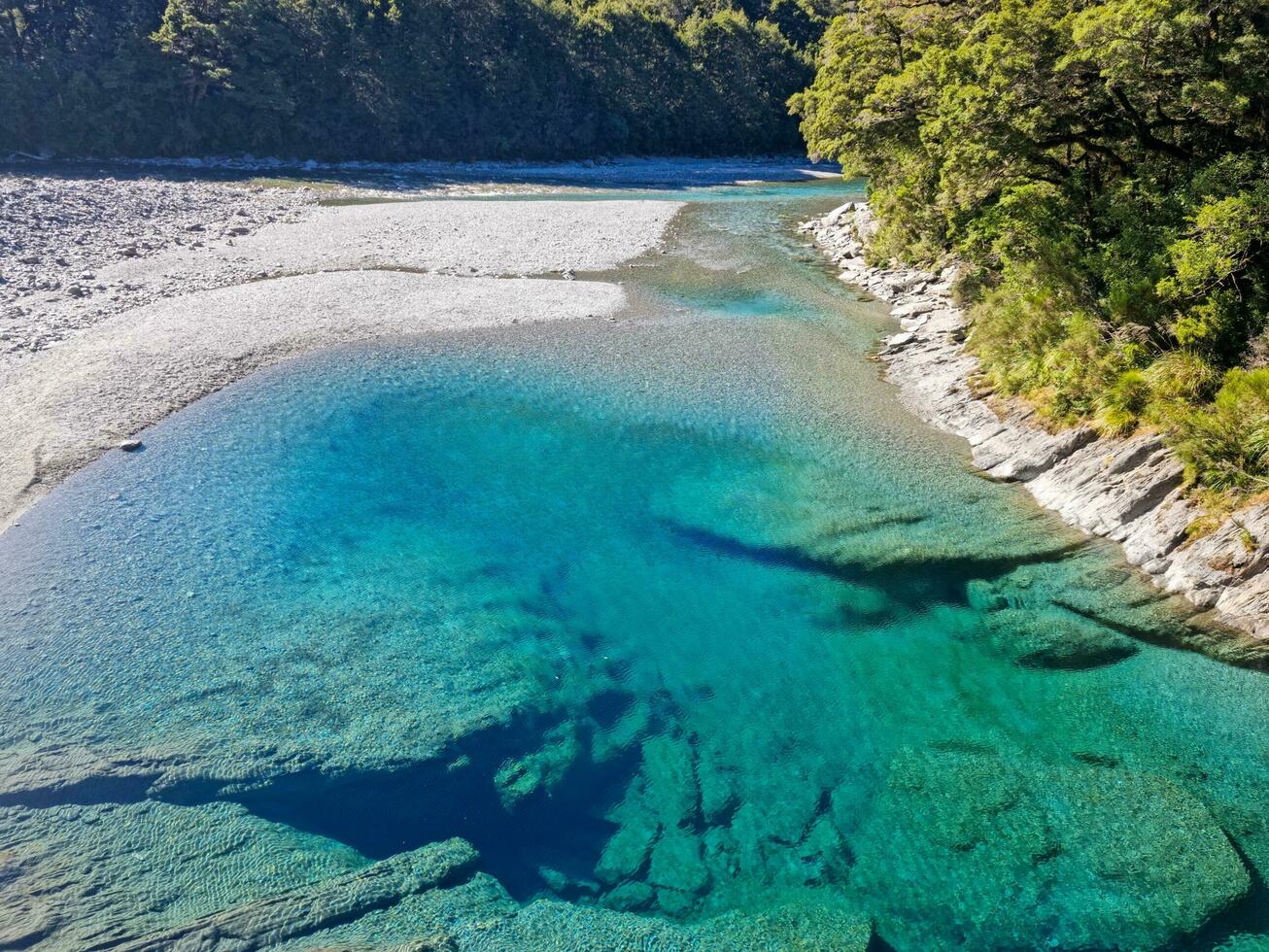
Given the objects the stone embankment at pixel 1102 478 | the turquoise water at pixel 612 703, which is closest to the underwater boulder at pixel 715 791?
the turquoise water at pixel 612 703

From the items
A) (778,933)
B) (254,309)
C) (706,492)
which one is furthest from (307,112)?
(778,933)

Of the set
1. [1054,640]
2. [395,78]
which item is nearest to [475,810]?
[1054,640]

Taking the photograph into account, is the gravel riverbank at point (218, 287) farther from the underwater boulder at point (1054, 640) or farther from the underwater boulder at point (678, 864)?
the underwater boulder at point (1054, 640)

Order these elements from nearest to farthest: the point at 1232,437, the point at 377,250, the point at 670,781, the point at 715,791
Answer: the point at 715,791, the point at 670,781, the point at 1232,437, the point at 377,250

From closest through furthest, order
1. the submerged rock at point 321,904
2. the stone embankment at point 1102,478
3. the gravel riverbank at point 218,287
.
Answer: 1. the submerged rock at point 321,904
2. the stone embankment at point 1102,478
3. the gravel riverbank at point 218,287

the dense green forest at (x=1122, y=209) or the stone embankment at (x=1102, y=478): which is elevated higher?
the dense green forest at (x=1122, y=209)

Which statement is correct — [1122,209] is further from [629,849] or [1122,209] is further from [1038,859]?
[629,849]

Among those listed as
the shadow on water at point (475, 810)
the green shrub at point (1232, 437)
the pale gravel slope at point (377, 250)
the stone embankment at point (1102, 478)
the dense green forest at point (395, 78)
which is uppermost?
the dense green forest at point (395, 78)

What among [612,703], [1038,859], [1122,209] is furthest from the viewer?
[1122,209]

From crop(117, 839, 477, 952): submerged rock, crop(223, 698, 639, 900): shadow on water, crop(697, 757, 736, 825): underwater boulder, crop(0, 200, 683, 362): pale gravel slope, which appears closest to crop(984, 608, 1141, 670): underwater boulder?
crop(697, 757, 736, 825): underwater boulder
